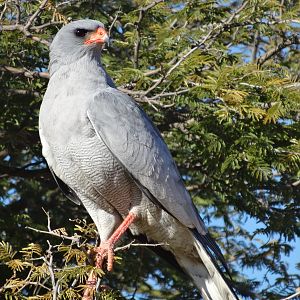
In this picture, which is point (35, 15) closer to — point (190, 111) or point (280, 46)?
→ point (190, 111)

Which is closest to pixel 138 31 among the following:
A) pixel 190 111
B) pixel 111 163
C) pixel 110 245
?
pixel 190 111

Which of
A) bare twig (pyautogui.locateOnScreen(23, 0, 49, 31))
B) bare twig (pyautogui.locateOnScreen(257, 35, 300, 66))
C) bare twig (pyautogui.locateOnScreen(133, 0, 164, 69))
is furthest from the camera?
bare twig (pyautogui.locateOnScreen(257, 35, 300, 66))

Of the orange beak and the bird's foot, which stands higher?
the orange beak

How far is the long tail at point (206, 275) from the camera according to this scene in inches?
247

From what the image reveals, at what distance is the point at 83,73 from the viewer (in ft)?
20.8

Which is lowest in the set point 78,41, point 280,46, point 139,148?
point 139,148

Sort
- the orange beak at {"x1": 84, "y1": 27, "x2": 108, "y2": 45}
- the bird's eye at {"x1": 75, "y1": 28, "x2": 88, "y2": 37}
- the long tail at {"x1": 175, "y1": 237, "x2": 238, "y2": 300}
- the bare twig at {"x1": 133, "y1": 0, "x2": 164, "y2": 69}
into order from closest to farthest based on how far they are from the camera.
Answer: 1. the long tail at {"x1": 175, "y1": 237, "x2": 238, "y2": 300}
2. the orange beak at {"x1": 84, "y1": 27, "x2": 108, "y2": 45}
3. the bird's eye at {"x1": 75, "y1": 28, "x2": 88, "y2": 37}
4. the bare twig at {"x1": 133, "y1": 0, "x2": 164, "y2": 69}

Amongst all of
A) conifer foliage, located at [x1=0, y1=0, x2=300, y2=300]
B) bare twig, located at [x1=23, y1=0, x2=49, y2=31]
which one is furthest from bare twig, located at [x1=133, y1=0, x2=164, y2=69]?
bare twig, located at [x1=23, y1=0, x2=49, y2=31]

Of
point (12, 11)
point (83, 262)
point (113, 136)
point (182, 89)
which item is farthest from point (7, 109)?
point (83, 262)

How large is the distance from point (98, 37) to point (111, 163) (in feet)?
3.39

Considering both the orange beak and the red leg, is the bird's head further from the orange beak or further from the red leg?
the red leg

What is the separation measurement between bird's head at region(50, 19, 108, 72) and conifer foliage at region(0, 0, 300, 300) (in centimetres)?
59

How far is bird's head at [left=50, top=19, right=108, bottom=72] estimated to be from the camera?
6.48 metres

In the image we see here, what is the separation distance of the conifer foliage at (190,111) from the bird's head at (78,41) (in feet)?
1.95
